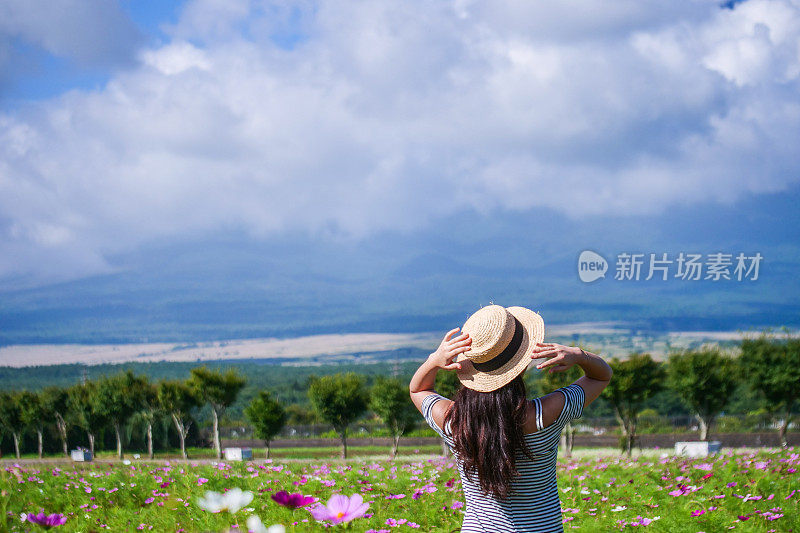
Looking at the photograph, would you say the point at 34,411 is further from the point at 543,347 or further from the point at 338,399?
the point at 543,347

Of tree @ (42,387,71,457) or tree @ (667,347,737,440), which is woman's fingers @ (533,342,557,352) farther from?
tree @ (42,387,71,457)

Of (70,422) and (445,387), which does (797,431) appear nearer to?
(445,387)

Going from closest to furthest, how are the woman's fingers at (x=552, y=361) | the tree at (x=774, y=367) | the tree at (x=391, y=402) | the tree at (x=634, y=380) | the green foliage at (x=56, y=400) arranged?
the woman's fingers at (x=552, y=361)
the tree at (x=774, y=367)
the tree at (x=634, y=380)
the tree at (x=391, y=402)
the green foliage at (x=56, y=400)

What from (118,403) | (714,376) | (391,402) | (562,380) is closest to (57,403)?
(118,403)

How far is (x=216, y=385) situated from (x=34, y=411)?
1724 centimetres

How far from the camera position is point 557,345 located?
2.77 meters

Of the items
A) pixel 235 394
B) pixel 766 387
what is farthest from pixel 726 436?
pixel 235 394

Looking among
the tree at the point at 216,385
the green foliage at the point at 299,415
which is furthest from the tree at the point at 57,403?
the green foliage at the point at 299,415

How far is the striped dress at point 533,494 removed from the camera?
116 inches

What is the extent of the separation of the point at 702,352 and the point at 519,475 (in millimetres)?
33928

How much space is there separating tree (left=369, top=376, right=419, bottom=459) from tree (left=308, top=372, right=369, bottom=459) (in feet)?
2.87

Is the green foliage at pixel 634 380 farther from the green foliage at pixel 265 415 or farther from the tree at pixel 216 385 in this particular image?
the tree at pixel 216 385

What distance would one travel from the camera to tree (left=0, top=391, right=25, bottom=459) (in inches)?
1940

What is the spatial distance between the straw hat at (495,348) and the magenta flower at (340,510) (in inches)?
45.0
